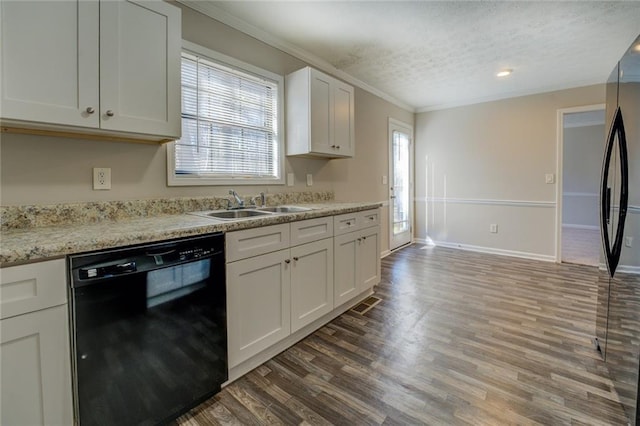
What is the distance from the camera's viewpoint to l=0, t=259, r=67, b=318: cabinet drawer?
3.12ft

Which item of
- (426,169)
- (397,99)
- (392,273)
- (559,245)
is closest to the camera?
(392,273)

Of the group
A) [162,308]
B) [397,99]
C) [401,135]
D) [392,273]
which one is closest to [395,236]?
[392,273]

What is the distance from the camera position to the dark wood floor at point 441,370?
1451 millimetres

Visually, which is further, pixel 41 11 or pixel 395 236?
pixel 395 236

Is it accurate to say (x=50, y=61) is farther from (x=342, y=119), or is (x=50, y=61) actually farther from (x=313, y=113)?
(x=342, y=119)

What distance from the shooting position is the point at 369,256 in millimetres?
2803

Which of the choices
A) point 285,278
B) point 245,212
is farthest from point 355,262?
point 245,212

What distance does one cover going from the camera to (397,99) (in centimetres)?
461

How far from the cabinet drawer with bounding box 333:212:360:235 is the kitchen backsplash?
0.86m

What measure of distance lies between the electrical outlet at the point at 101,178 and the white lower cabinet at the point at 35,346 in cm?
77

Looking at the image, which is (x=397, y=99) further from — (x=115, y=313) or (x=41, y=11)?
(x=115, y=313)

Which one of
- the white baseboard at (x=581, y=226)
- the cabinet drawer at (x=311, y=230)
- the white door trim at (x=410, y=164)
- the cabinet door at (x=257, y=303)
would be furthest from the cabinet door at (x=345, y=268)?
the white baseboard at (x=581, y=226)

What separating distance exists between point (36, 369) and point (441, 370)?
1.89 m

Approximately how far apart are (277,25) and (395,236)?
3390mm
